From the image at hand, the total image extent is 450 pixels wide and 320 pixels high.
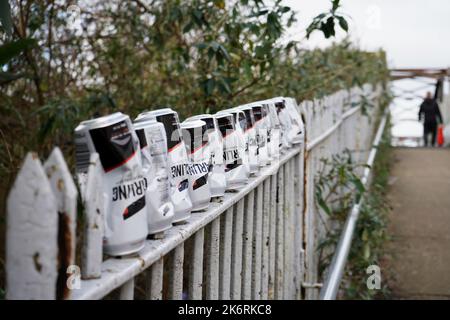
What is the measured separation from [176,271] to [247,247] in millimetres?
693

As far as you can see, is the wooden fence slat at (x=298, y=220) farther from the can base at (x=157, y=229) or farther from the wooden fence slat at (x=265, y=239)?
the can base at (x=157, y=229)

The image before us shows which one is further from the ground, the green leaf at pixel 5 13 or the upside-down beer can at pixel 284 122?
the green leaf at pixel 5 13

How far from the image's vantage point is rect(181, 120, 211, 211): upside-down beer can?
5.37 feet

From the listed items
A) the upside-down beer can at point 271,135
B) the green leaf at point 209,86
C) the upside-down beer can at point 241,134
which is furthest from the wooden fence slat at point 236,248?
the green leaf at point 209,86

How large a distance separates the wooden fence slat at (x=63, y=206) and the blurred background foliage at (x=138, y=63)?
2.07 m

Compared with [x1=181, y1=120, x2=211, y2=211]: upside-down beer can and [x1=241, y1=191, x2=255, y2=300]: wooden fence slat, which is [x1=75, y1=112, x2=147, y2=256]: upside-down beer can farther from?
[x1=241, y1=191, x2=255, y2=300]: wooden fence slat

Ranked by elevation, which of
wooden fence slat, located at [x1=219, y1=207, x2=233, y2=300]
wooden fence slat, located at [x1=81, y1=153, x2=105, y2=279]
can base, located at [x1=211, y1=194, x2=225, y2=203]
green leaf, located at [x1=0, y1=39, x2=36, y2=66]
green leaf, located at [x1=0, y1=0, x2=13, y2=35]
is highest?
green leaf, located at [x1=0, y1=0, x2=13, y2=35]

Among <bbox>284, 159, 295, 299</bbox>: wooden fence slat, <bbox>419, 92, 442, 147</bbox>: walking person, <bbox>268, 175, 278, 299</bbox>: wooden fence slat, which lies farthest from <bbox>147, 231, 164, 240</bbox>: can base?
<bbox>419, 92, 442, 147</bbox>: walking person

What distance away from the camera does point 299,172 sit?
320cm

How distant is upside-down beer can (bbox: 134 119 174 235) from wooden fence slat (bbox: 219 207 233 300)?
537 mm

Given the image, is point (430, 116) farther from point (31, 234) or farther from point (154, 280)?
point (31, 234)

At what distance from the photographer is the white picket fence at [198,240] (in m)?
0.89
